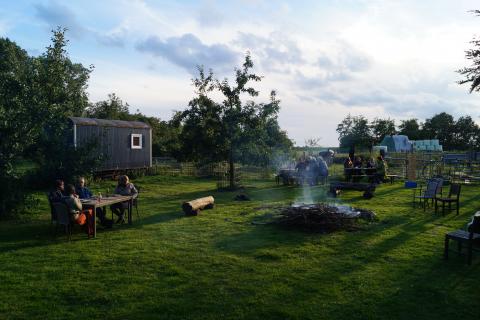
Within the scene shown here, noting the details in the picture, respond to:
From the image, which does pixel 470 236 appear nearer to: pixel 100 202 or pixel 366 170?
pixel 100 202

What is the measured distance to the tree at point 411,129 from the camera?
6300 cm

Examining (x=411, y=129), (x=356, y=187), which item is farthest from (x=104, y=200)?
(x=411, y=129)

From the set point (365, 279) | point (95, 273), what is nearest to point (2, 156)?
point (95, 273)

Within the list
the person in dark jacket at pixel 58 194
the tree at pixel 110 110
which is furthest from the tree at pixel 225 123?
the tree at pixel 110 110

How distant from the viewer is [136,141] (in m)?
21.9

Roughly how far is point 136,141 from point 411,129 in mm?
53134

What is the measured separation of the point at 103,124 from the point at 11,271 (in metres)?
14.2

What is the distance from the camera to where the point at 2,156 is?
10148 mm

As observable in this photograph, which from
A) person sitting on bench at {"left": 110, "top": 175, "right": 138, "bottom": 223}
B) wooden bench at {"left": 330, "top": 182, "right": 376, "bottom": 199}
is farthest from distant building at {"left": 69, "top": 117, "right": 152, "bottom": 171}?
wooden bench at {"left": 330, "top": 182, "right": 376, "bottom": 199}

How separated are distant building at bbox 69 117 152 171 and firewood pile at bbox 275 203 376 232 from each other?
11.1 metres

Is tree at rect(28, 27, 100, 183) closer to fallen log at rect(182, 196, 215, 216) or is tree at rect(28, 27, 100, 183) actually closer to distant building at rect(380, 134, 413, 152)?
fallen log at rect(182, 196, 215, 216)

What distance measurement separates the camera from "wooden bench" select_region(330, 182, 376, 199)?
572 inches

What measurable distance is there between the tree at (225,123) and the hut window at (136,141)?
453cm

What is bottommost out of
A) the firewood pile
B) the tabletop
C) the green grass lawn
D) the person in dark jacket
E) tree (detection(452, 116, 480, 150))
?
the green grass lawn
